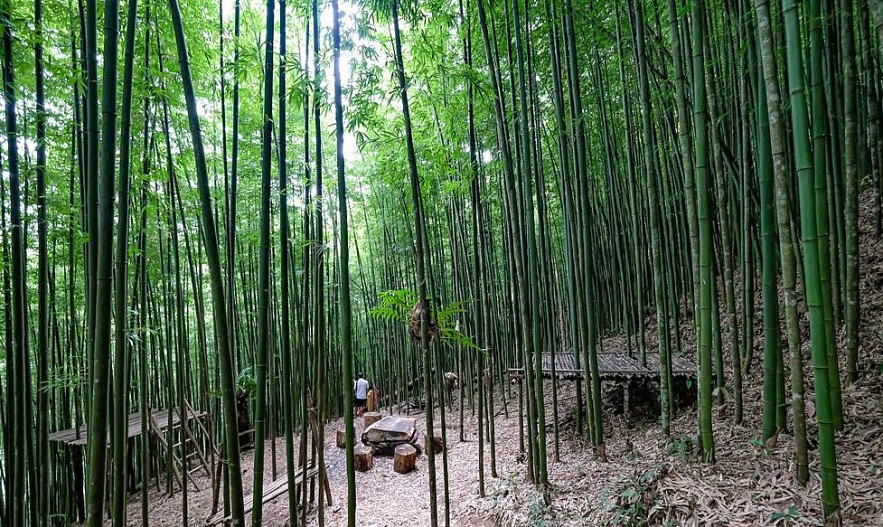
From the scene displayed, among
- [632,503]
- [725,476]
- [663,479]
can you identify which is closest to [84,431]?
[632,503]

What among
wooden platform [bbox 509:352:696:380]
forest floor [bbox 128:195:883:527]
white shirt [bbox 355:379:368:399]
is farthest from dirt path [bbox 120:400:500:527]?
white shirt [bbox 355:379:368:399]

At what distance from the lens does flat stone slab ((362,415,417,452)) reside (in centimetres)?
558

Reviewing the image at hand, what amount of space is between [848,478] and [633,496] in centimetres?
85

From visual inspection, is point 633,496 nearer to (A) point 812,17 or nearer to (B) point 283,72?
(A) point 812,17

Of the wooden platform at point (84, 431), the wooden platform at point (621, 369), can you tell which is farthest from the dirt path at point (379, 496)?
the wooden platform at point (621, 369)

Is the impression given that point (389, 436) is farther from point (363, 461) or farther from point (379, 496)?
point (379, 496)

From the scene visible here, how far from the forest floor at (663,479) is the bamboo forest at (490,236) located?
0.06 feet

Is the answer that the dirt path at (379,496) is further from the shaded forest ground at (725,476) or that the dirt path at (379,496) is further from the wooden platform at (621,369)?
the wooden platform at (621,369)

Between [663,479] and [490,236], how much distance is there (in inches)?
131

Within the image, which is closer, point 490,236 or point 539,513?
point 539,513

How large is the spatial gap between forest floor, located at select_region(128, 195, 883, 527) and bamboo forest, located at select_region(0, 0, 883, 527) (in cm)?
2

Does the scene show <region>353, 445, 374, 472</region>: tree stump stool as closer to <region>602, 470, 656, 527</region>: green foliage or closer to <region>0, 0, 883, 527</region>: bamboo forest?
<region>0, 0, 883, 527</region>: bamboo forest

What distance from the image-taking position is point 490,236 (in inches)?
202

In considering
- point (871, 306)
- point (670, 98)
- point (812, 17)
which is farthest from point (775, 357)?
point (670, 98)
